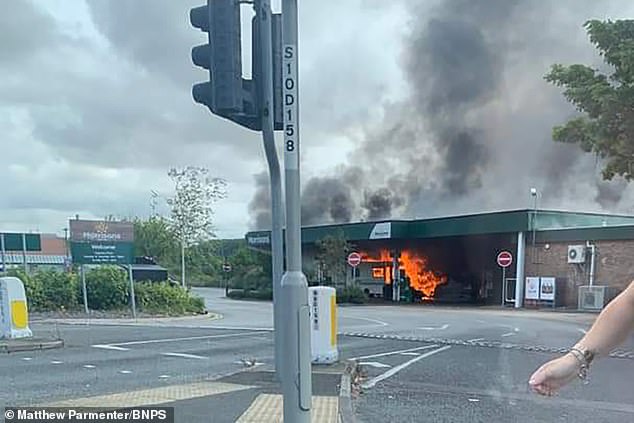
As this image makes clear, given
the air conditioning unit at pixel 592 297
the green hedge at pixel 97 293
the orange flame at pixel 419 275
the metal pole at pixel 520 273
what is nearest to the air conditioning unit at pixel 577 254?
the air conditioning unit at pixel 592 297

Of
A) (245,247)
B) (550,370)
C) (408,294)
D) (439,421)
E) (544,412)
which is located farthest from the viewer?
(245,247)

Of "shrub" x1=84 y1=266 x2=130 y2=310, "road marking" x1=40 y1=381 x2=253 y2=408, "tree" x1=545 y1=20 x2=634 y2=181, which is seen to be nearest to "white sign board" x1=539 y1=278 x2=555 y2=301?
"tree" x1=545 y1=20 x2=634 y2=181

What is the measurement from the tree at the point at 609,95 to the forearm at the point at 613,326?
49.5ft

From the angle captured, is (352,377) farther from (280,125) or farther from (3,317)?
(3,317)

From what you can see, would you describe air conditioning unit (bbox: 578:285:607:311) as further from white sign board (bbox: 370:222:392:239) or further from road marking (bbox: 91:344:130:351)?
road marking (bbox: 91:344:130:351)

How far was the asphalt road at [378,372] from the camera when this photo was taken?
6559mm

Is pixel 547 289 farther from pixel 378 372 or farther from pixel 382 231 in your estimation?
pixel 378 372

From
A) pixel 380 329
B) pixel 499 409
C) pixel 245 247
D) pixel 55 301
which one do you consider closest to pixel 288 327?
pixel 499 409

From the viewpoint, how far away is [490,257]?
4041cm

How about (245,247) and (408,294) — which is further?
(245,247)

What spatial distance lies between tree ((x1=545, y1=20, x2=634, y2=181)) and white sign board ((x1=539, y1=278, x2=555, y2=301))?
13879mm

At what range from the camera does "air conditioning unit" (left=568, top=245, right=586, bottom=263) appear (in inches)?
1185

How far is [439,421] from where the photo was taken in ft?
20.0

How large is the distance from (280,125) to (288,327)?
4.01ft
